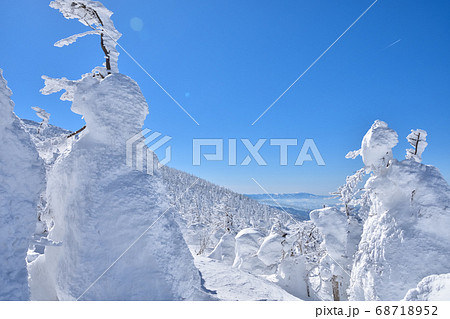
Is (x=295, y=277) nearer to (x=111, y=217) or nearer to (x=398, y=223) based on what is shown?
(x=398, y=223)

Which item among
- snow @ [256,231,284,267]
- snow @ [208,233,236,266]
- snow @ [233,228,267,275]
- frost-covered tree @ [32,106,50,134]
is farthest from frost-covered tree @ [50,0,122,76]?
snow @ [208,233,236,266]

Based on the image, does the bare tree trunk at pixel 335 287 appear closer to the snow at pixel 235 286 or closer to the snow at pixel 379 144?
the snow at pixel 235 286

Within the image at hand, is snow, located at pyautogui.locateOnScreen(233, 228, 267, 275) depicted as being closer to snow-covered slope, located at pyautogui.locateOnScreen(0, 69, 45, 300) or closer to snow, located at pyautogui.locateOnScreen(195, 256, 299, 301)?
snow, located at pyautogui.locateOnScreen(195, 256, 299, 301)

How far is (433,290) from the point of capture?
13.6ft

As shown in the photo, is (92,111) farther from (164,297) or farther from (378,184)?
(378,184)

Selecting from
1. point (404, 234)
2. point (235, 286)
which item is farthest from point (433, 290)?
point (235, 286)

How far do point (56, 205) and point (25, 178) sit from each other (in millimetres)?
1801

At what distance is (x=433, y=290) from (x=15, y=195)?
778 centimetres

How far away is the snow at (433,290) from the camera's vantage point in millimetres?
3979

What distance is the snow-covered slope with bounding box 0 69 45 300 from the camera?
445 cm

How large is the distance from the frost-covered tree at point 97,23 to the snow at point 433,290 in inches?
361

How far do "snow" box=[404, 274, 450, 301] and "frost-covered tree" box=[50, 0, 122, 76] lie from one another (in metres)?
9.17

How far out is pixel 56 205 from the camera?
22.4ft
